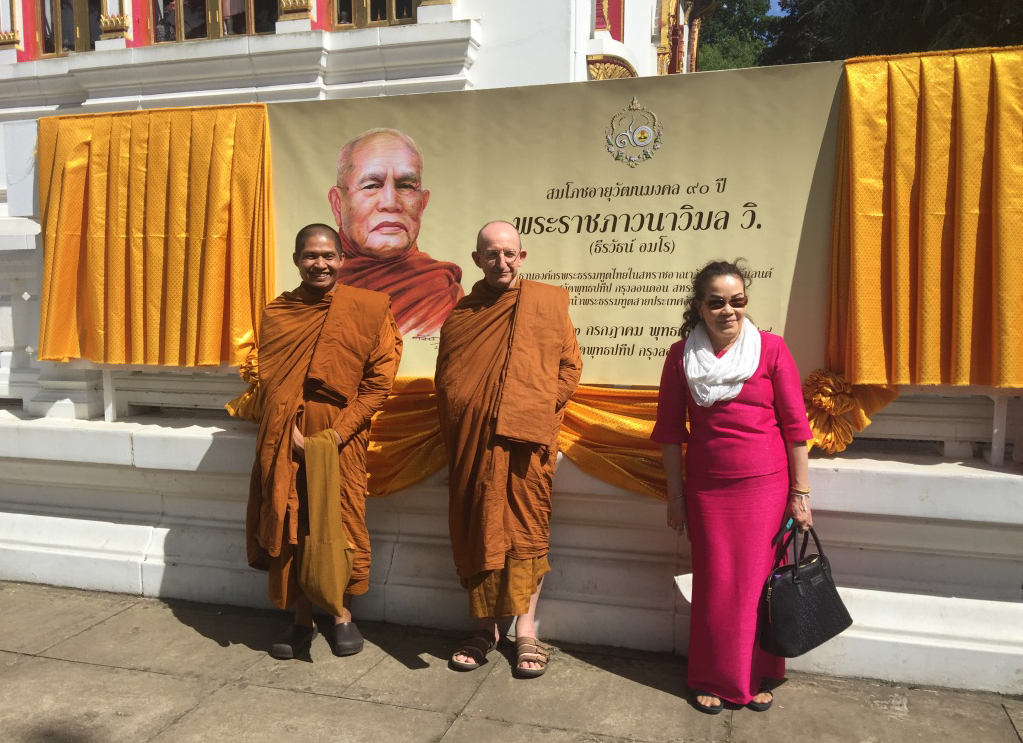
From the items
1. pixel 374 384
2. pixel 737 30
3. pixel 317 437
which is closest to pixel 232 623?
pixel 317 437

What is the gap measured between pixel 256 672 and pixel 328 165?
2.28 meters

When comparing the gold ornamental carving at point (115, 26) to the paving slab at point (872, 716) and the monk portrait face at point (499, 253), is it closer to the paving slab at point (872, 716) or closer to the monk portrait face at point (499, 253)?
the monk portrait face at point (499, 253)

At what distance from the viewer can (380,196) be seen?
400 cm

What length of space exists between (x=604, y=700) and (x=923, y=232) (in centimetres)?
210

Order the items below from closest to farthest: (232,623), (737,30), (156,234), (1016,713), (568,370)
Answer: (1016,713), (568,370), (232,623), (156,234), (737,30)

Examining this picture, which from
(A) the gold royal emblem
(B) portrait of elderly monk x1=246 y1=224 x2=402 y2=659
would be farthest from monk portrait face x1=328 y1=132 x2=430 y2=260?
(A) the gold royal emblem

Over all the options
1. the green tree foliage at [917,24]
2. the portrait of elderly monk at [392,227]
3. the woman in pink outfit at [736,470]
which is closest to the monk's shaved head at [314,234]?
the portrait of elderly monk at [392,227]

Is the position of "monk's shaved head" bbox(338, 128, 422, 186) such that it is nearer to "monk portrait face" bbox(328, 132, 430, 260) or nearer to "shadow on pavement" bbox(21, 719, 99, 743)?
"monk portrait face" bbox(328, 132, 430, 260)

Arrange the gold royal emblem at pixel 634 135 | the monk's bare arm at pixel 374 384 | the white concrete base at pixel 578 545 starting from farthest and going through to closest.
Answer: the gold royal emblem at pixel 634 135 < the monk's bare arm at pixel 374 384 < the white concrete base at pixel 578 545

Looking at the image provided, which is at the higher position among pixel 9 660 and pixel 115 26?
pixel 115 26

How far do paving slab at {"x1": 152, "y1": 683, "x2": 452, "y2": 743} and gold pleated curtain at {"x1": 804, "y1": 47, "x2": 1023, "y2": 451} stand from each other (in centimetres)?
186

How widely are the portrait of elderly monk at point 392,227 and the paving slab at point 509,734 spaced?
1777mm

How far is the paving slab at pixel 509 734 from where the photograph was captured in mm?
2873

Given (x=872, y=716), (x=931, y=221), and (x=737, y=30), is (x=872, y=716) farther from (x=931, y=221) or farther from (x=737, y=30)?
(x=737, y=30)
